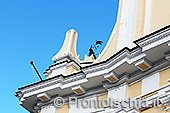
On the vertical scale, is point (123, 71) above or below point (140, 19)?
below

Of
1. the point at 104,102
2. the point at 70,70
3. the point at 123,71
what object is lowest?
the point at 104,102

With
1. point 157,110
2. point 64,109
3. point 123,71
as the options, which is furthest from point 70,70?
point 157,110

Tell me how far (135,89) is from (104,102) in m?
1.07

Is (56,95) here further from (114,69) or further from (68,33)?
(68,33)

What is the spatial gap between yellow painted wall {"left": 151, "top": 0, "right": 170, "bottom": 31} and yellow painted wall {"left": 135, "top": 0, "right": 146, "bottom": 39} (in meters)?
0.44

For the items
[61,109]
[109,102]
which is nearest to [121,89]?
[109,102]

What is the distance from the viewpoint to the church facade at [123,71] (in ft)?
32.7

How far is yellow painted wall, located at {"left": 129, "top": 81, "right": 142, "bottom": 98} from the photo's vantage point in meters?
10.4

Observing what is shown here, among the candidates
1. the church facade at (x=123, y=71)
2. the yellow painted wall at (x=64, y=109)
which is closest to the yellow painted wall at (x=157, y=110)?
the church facade at (x=123, y=71)

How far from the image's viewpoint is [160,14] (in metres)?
11.9

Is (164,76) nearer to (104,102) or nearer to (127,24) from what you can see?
(104,102)

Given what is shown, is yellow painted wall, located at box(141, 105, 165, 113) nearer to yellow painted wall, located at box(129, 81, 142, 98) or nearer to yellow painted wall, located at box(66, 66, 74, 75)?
yellow painted wall, located at box(129, 81, 142, 98)

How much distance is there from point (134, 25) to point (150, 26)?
794 millimetres

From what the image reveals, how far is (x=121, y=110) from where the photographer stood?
10102mm
